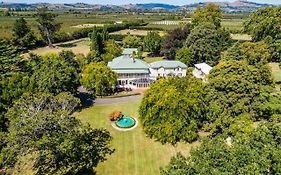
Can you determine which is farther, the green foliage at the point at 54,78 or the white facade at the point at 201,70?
the white facade at the point at 201,70

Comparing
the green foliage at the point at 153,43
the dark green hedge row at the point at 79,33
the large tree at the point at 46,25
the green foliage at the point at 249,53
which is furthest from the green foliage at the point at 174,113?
the dark green hedge row at the point at 79,33

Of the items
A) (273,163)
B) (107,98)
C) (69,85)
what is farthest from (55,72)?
(273,163)

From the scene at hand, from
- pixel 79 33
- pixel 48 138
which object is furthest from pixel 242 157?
pixel 79 33

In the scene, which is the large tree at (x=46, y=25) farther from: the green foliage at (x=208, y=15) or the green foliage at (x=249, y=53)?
the green foliage at (x=249, y=53)

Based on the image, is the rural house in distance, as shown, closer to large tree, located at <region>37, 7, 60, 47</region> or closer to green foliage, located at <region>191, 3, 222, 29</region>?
green foliage, located at <region>191, 3, 222, 29</region>

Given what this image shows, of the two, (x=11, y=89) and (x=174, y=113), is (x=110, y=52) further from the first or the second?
(x=174, y=113)

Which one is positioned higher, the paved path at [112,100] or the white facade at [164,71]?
the white facade at [164,71]
